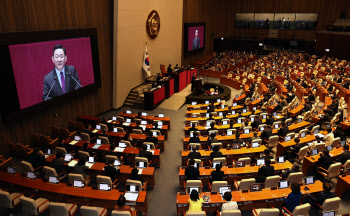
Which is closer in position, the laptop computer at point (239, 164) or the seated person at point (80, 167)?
the seated person at point (80, 167)

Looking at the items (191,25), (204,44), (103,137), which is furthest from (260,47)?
(103,137)

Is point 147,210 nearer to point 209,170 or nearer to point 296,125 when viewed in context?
point 209,170

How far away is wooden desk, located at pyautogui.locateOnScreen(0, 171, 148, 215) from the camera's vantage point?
7.93 metres

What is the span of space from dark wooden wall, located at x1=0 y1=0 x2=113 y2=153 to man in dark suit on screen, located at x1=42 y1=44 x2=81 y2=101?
0.90m

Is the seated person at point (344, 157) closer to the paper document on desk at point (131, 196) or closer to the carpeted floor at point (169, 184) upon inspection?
the carpeted floor at point (169, 184)

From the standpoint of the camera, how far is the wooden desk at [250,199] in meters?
7.72

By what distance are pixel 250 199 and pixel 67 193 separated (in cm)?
537

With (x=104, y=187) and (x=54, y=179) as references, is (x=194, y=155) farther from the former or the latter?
(x=54, y=179)

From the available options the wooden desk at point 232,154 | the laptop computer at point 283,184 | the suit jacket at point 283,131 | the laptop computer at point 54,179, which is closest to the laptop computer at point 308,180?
the laptop computer at point 283,184

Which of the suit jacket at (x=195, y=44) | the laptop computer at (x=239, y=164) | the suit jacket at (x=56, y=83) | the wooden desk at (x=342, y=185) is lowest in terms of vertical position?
the wooden desk at (x=342, y=185)

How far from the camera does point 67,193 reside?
317 inches

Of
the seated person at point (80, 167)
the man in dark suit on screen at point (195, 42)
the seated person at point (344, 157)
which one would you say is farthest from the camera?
the man in dark suit on screen at point (195, 42)

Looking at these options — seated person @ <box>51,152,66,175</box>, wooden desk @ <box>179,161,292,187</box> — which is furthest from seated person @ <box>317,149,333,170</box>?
seated person @ <box>51,152,66,175</box>

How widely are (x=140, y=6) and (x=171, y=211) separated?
14.5 meters
